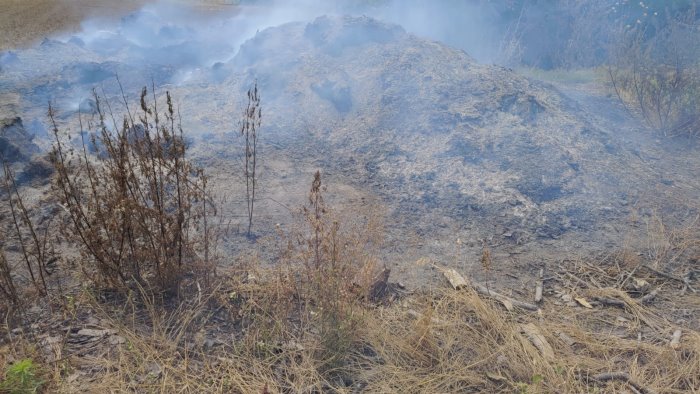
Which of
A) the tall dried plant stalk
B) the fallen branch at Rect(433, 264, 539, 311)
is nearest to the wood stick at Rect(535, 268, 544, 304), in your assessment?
the fallen branch at Rect(433, 264, 539, 311)

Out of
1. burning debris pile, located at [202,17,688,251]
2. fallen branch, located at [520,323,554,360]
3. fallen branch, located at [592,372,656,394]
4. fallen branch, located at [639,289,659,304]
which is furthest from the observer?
burning debris pile, located at [202,17,688,251]

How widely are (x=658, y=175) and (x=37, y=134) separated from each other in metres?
7.99

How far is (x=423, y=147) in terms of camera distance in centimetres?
541

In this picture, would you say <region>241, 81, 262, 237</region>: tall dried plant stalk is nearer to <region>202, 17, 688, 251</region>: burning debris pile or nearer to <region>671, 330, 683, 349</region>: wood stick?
<region>202, 17, 688, 251</region>: burning debris pile

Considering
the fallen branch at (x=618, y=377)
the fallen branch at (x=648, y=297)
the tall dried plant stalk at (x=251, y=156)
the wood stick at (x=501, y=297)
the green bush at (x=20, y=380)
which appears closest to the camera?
the green bush at (x=20, y=380)

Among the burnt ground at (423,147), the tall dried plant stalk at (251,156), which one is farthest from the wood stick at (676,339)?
the tall dried plant stalk at (251,156)

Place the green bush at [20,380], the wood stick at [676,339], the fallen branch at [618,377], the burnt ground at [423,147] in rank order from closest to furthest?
1. the green bush at [20,380]
2. the fallen branch at [618,377]
3. the wood stick at [676,339]
4. the burnt ground at [423,147]

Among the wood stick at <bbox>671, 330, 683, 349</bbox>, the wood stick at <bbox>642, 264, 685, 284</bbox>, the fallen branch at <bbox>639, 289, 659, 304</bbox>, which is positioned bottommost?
the fallen branch at <bbox>639, 289, 659, 304</bbox>

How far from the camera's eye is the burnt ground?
4148 millimetres

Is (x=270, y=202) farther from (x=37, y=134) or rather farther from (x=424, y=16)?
(x=424, y=16)

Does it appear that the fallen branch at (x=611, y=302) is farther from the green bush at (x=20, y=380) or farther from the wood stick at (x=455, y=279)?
the green bush at (x=20, y=380)

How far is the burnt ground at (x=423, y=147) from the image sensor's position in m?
4.15

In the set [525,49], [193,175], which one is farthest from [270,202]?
[525,49]

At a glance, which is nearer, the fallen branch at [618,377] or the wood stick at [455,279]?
the fallen branch at [618,377]
